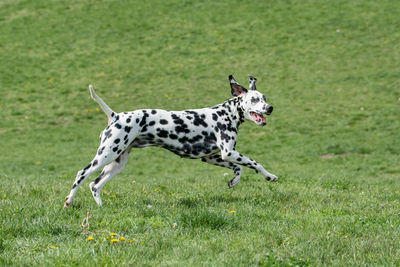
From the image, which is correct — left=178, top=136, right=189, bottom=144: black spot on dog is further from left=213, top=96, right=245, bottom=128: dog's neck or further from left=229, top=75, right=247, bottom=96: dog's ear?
left=229, top=75, right=247, bottom=96: dog's ear

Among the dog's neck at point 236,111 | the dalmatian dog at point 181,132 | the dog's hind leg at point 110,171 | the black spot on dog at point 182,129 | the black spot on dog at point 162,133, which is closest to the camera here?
the dalmatian dog at point 181,132

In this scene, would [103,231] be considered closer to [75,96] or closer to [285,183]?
[285,183]

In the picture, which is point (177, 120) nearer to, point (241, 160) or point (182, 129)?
point (182, 129)

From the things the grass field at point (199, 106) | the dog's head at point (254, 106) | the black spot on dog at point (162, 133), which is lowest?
the grass field at point (199, 106)

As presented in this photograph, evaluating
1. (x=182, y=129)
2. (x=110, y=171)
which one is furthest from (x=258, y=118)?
(x=110, y=171)

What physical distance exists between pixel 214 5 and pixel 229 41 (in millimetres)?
4923

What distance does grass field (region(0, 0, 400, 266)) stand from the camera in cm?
528

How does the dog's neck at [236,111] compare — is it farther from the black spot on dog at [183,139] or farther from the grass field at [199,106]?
the grass field at [199,106]

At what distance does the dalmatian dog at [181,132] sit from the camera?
→ 24.2 ft

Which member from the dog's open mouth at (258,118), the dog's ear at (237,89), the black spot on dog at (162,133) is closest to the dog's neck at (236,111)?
the dog's ear at (237,89)

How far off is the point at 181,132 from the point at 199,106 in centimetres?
1335

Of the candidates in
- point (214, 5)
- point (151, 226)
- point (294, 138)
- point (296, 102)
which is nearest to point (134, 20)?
point (214, 5)

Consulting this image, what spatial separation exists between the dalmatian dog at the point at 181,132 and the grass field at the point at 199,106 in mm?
639

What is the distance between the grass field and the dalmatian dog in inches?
25.2
